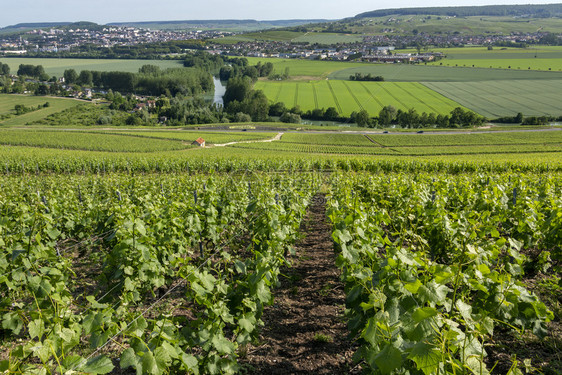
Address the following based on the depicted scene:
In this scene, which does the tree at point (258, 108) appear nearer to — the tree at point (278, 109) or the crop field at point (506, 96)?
the tree at point (278, 109)

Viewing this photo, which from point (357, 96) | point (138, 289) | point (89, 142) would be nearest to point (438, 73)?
point (357, 96)

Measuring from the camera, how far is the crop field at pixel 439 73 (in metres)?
117

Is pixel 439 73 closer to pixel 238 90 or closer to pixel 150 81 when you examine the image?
pixel 238 90

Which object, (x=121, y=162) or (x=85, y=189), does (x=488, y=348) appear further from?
(x=121, y=162)

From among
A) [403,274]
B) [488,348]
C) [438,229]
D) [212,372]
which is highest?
[403,274]

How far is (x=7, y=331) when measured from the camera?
6.46 m

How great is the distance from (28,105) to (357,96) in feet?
314

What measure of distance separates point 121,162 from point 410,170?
27429mm

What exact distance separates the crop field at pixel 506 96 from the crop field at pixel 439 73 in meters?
7.38

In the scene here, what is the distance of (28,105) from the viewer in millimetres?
96188

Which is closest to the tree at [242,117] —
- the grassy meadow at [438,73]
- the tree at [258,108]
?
the tree at [258,108]

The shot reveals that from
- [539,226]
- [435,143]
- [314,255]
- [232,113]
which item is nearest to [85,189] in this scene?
[314,255]

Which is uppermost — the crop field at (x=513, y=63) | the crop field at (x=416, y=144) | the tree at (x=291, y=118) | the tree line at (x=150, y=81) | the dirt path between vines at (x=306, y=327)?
the crop field at (x=513, y=63)

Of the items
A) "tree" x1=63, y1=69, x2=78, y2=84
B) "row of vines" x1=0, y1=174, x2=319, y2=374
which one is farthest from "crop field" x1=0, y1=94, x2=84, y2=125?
"row of vines" x1=0, y1=174, x2=319, y2=374
